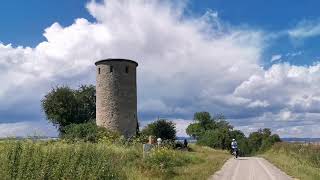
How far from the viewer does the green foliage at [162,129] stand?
227ft

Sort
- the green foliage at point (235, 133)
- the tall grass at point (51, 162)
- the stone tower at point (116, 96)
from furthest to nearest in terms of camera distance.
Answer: the green foliage at point (235, 133), the stone tower at point (116, 96), the tall grass at point (51, 162)

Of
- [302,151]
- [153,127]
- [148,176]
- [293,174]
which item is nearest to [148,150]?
[148,176]

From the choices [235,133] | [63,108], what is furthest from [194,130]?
[63,108]

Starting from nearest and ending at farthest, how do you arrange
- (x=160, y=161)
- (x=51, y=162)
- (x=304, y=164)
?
(x=51, y=162) → (x=160, y=161) → (x=304, y=164)

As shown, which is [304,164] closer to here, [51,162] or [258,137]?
[51,162]

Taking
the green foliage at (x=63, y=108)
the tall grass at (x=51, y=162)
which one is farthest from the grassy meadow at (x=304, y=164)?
the green foliage at (x=63, y=108)

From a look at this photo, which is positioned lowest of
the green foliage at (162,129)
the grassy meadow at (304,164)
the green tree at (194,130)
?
the grassy meadow at (304,164)

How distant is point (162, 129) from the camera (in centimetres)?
6988

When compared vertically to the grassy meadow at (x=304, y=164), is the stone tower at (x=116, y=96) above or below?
above

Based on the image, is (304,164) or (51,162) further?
(304,164)

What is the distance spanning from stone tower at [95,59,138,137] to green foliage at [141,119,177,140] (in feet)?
19.9

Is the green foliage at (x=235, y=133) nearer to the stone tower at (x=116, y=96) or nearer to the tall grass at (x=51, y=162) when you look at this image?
the stone tower at (x=116, y=96)

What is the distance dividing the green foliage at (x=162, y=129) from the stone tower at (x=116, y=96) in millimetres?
6061

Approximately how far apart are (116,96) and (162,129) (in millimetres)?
10584
